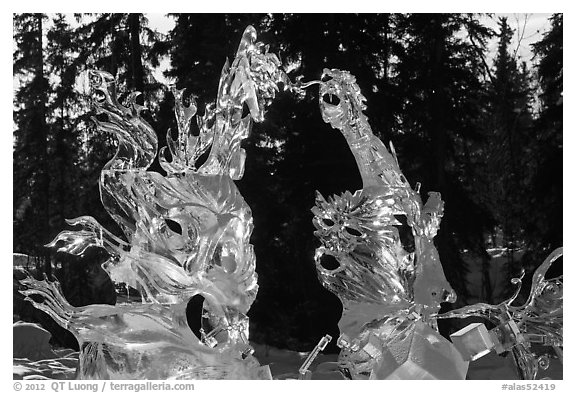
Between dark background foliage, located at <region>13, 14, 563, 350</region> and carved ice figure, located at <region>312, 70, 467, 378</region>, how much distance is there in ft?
8.37

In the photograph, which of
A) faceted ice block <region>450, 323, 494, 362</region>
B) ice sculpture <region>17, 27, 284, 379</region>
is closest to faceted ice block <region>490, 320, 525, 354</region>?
faceted ice block <region>450, 323, 494, 362</region>

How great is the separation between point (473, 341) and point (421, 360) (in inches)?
10.5

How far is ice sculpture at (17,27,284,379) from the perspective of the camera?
2.97 metres

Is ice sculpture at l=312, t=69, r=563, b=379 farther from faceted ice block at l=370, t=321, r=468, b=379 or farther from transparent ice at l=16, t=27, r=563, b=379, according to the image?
faceted ice block at l=370, t=321, r=468, b=379

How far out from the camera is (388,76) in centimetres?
673

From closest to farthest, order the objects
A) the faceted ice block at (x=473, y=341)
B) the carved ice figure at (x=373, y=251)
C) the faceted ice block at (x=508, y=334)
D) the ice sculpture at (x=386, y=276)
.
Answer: the faceted ice block at (x=473, y=341) < the faceted ice block at (x=508, y=334) < the ice sculpture at (x=386, y=276) < the carved ice figure at (x=373, y=251)

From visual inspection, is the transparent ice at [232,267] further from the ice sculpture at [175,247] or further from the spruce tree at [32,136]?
the spruce tree at [32,136]

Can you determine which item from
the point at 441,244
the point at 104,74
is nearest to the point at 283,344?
the point at 441,244

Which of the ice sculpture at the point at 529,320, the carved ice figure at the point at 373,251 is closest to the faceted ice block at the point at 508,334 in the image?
the ice sculpture at the point at 529,320

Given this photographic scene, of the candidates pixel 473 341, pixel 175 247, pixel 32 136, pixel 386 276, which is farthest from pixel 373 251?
Answer: pixel 32 136

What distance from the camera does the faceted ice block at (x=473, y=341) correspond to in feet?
10.1

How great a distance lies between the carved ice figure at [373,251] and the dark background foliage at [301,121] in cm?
255

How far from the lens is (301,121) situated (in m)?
6.44

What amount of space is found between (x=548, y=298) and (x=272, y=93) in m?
1.63
